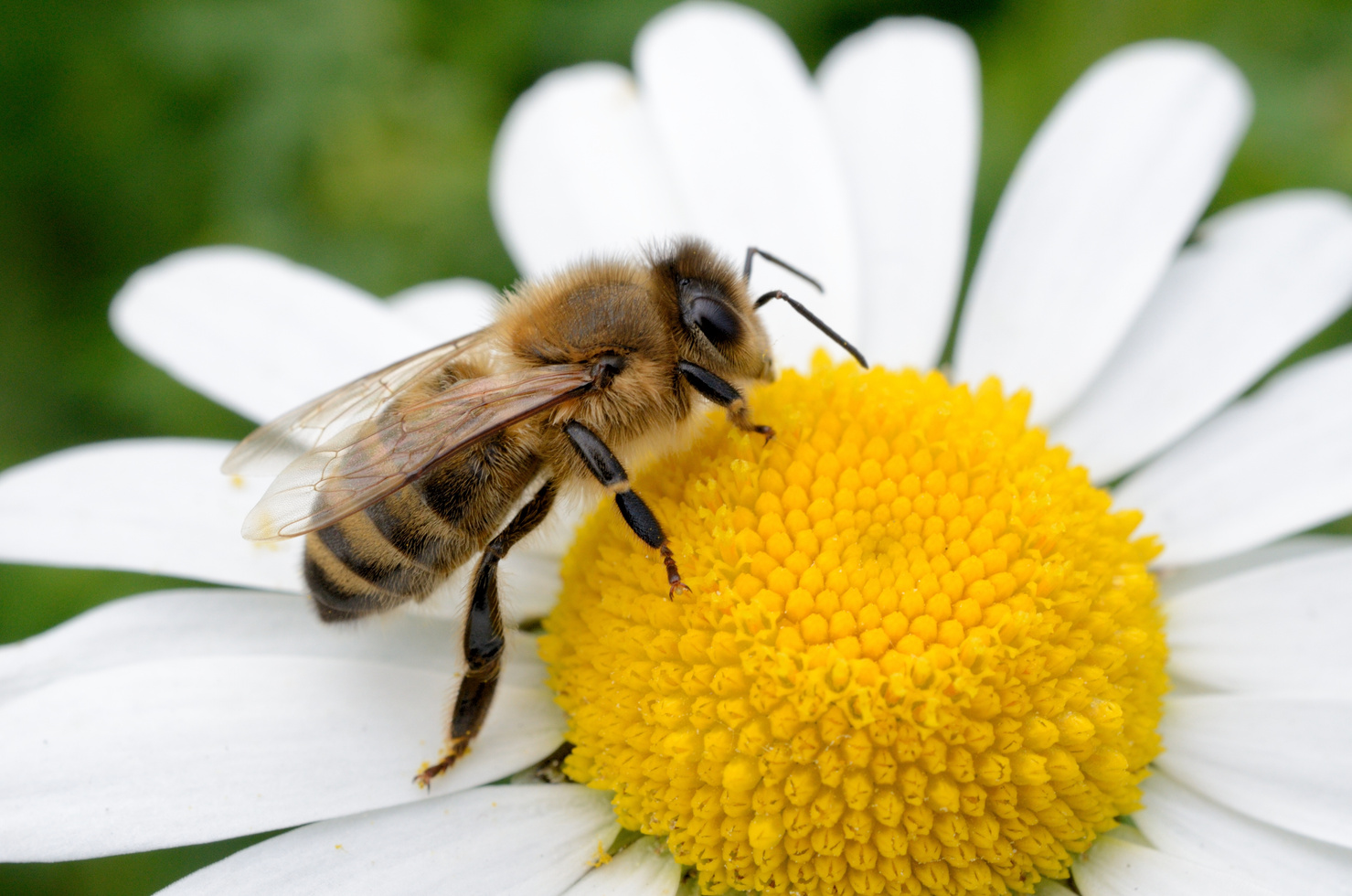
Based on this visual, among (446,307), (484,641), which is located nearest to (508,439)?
(484,641)

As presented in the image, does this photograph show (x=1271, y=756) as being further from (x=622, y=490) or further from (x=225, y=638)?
(x=225, y=638)

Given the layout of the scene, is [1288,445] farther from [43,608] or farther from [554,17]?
[43,608]

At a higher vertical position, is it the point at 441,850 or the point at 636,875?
the point at 441,850

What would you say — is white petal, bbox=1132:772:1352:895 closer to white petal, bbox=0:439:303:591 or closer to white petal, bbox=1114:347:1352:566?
white petal, bbox=1114:347:1352:566


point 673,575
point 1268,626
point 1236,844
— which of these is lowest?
point 1236,844

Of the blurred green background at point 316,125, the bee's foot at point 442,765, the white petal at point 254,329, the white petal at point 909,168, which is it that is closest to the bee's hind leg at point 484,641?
the bee's foot at point 442,765

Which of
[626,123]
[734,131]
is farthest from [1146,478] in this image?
[626,123]
